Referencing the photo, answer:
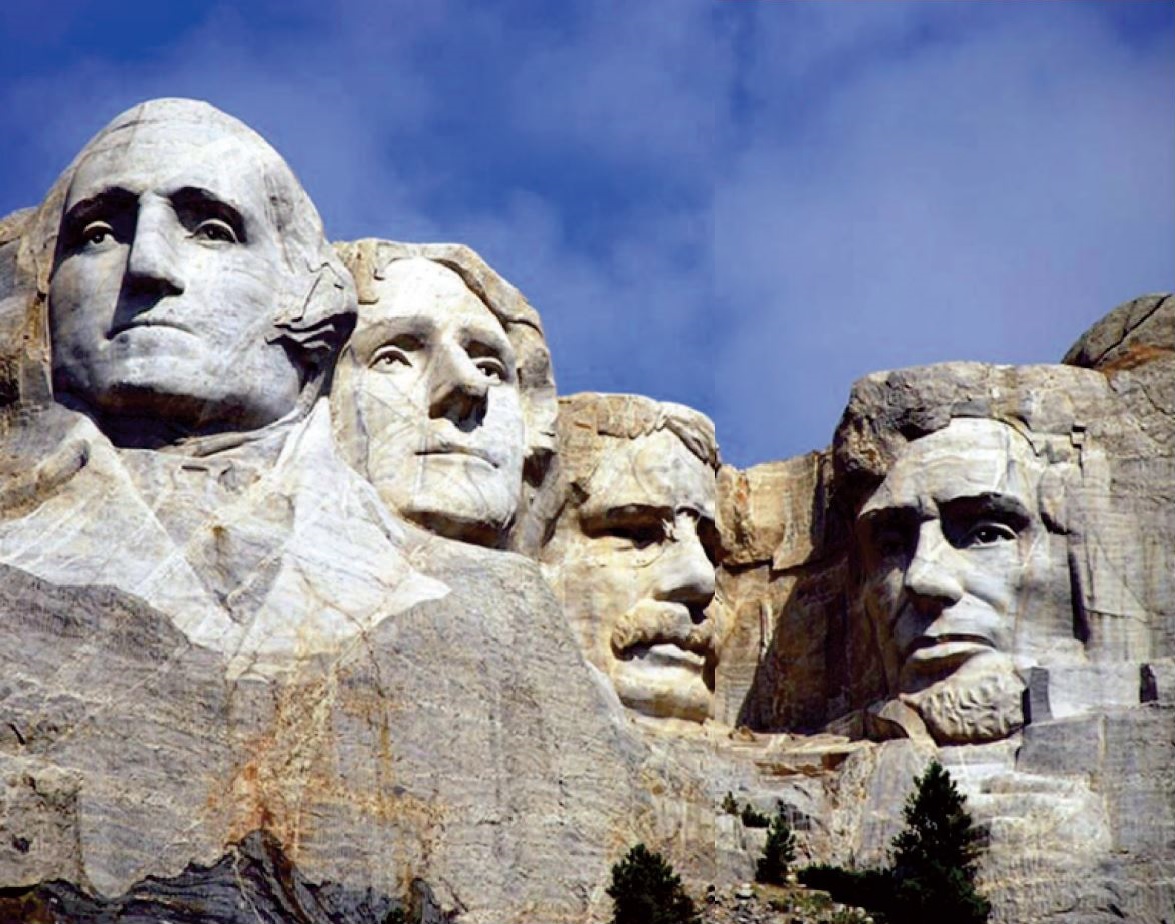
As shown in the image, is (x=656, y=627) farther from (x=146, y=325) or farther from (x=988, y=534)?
(x=146, y=325)

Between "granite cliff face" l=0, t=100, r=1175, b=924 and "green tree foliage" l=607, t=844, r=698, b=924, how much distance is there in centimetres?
20

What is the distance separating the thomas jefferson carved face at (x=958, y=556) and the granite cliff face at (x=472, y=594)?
0.03 m

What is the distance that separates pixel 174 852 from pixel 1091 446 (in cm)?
845

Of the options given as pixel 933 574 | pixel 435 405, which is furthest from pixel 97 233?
pixel 933 574

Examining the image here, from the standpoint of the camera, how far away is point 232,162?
99.2 ft

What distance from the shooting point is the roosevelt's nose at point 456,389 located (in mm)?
31641

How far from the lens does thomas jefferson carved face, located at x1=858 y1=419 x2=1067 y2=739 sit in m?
32.1

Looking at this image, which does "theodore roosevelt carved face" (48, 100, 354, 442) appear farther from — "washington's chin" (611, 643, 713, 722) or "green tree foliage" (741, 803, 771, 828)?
"green tree foliage" (741, 803, 771, 828)

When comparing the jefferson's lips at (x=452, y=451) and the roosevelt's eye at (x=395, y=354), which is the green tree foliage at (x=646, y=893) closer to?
the jefferson's lips at (x=452, y=451)

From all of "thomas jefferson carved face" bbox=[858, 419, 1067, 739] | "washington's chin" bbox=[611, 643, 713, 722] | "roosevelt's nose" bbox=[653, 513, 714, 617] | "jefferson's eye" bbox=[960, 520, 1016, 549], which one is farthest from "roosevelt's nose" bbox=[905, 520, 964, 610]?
"washington's chin" bbox=[611, 643, 713, 722]

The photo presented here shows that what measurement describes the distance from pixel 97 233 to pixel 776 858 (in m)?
6.17

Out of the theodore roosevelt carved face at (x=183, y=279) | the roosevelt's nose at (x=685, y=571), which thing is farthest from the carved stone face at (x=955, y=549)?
the theodore roosevelt carved face at (x=183, y=279)

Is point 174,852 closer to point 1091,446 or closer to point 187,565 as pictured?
point 187,565

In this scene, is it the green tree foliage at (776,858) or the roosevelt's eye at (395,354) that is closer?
the green tree foliage at (776,858)
